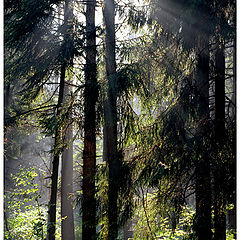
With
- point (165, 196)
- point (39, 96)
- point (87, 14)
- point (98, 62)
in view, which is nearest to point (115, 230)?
point (165, 196)

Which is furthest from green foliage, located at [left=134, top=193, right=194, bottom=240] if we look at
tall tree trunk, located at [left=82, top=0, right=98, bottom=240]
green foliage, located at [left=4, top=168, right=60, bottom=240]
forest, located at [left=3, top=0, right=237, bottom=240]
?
green foliage, located at [left=4, top=168, right=60, bottom=240]

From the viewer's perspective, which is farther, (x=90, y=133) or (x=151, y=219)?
(x=90, y=133)

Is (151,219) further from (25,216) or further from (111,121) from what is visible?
(25,216)

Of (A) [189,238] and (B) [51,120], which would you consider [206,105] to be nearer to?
(A) [189,238]

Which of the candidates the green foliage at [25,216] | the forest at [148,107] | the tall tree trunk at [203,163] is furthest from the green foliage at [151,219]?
the green foliage at [25,216]

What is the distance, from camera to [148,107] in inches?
173

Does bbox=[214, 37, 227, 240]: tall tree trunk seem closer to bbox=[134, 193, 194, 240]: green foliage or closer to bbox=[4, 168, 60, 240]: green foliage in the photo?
bbox=[134, 193, 194, 240]: green foliage

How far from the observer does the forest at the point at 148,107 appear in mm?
3541

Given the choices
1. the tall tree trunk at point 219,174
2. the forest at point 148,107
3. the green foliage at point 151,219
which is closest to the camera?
the tall tree trunk at point 219,174

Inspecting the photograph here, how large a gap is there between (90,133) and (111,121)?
3.27ft

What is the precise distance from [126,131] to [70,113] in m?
1.09

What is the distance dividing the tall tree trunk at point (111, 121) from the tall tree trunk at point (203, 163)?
1.25m

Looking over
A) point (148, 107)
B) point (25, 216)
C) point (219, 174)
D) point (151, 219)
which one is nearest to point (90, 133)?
point (148, 107)

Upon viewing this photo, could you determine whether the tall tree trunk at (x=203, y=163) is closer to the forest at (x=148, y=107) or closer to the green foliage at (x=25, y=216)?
the forest at (x=148, y=107)
